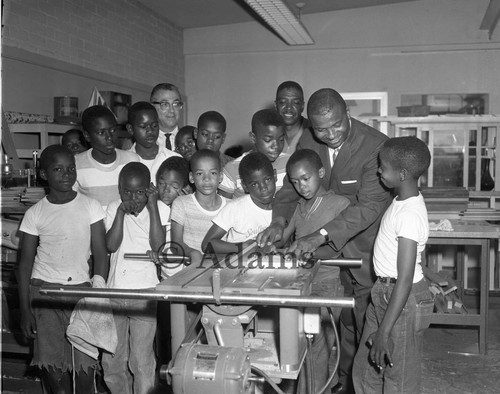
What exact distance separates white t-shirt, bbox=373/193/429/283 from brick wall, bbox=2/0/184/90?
167 inches

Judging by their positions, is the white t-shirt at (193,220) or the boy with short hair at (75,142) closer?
the white t-shirt at (193,220)

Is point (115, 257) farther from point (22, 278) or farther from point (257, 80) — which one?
point (257, 80)

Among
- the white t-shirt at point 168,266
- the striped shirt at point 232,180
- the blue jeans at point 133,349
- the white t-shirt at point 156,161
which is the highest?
the white t-shirt at point 156,161

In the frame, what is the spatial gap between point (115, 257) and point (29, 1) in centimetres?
376

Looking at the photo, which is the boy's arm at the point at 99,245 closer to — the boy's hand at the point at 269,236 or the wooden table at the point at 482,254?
the boy's hand at the point at 269,236

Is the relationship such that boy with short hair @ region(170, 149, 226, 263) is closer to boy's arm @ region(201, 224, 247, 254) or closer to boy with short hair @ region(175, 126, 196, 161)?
boy's arm @ region(201, 224, 247, 254)

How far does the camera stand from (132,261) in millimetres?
2633

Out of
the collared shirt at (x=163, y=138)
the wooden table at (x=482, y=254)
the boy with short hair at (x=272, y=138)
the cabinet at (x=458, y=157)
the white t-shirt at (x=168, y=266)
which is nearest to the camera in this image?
the white t-shirt at (x=168, y=266)

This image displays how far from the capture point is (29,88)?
5434 mm

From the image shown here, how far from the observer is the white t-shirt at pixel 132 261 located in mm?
2617

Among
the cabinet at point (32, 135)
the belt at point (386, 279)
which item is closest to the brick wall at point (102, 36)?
the cabinet at point (32, 135)

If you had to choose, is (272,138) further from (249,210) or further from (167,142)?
(167,142)

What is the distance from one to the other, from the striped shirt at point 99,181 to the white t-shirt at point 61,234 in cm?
19

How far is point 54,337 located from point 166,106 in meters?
1.53
